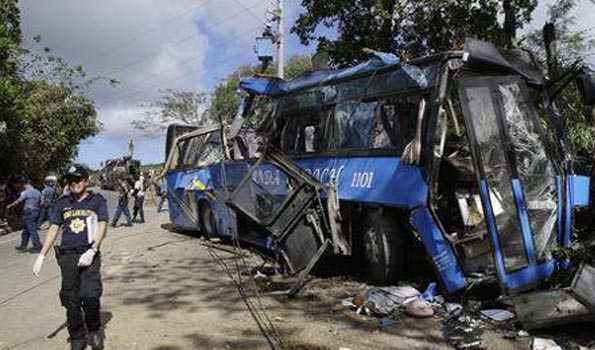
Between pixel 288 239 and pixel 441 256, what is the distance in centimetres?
222

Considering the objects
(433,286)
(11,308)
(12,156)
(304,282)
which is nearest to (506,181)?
(433,286)

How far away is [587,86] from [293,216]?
12.5 feet

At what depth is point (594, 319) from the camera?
17.1 ft

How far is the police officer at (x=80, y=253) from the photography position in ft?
17.3

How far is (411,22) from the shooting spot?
15.9 meters

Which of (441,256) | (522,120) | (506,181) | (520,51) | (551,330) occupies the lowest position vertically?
(551,330)

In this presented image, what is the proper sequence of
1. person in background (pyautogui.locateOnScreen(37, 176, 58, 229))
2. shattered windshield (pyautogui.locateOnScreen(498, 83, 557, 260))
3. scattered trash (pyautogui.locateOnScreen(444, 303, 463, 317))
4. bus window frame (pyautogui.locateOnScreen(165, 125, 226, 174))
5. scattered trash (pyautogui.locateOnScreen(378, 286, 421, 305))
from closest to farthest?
1. scattered trash (pyautogui.locateOnScreen(444, 303, 463, 317))
2. shattered windshield (pyautogui.locateOnScreen(498, 83, 557, 260))
3. scattered trash (pyautogui.locateOnScreen(378, 286, 421, 305))
4. bus window frame (pyautogui.locateOnScreen(165, 125, 226, 174))
5. person in background (pyautogui.locateOnScreen(37, 176, 58, 229))

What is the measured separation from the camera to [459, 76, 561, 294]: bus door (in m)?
6.09

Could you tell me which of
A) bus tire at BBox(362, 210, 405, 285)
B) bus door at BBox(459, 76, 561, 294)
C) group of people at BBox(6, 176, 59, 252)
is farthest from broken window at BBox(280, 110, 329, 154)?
group of people at BBox(6, 176, 59, 252)

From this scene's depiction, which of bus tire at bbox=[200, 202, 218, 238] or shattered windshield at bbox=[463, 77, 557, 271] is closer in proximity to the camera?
shattered windshield at bbox=[463, 77, 557, 271]

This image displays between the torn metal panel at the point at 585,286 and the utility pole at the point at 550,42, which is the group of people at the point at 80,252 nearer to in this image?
the torn metal panel at the point at 585,286

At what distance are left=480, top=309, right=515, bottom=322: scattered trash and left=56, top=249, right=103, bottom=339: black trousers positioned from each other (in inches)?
147

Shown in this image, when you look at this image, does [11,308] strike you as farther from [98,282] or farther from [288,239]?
[288,239]

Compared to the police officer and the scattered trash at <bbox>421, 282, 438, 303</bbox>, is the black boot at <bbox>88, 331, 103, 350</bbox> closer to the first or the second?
the police officer
